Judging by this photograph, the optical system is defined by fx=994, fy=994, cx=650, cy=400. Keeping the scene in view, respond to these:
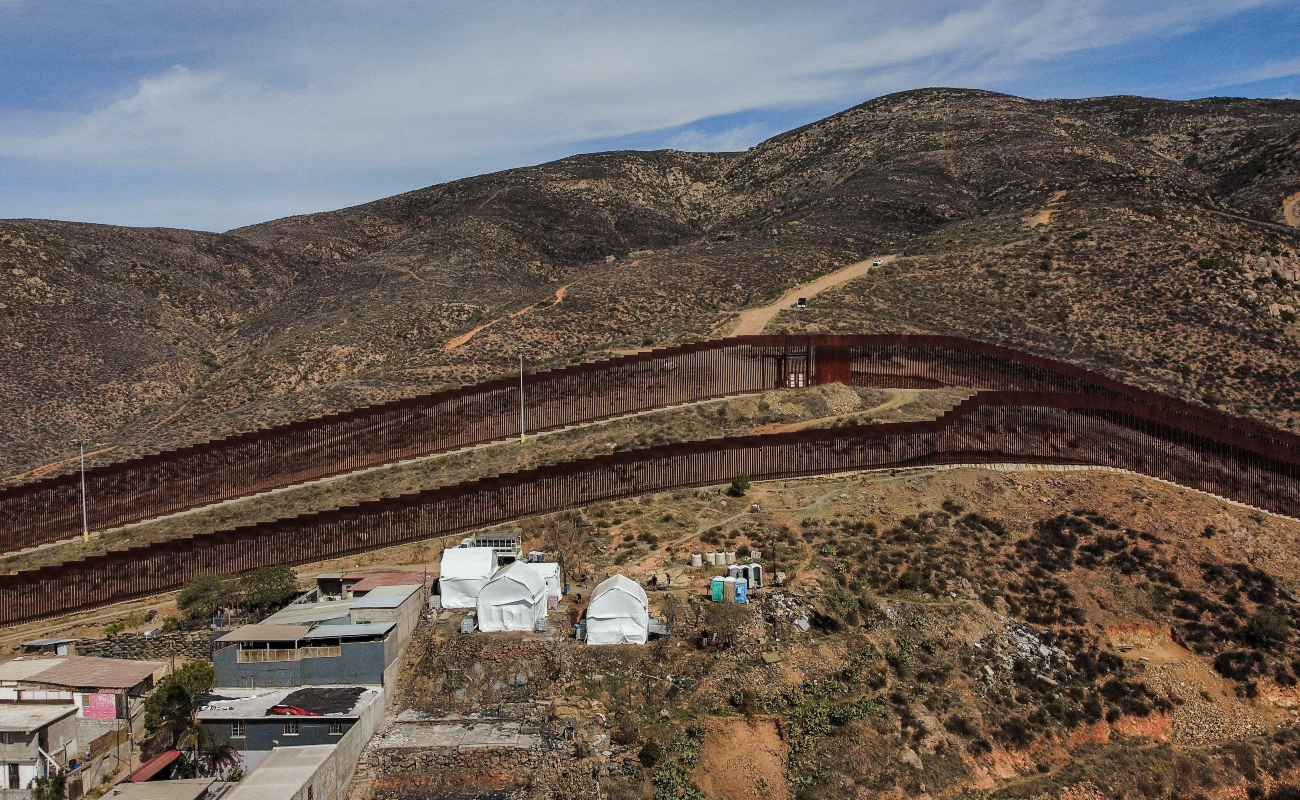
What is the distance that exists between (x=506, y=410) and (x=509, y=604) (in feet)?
52.2

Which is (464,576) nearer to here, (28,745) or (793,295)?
(28,745)

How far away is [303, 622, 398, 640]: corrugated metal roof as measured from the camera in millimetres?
22016

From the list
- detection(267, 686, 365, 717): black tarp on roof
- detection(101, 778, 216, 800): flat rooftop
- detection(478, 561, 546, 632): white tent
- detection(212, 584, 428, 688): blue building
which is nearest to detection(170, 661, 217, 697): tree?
detection(212, 584, 428, 688): blue building

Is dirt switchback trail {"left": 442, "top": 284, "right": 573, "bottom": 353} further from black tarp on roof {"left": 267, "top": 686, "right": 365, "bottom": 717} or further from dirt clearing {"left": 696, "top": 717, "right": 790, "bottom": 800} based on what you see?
dirt clearing {"left": 696, "top": 717, "right": 790, "bottom": 800}

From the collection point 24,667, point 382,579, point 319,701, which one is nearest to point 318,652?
point 319,701

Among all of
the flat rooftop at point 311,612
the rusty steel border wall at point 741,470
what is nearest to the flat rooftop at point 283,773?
the flat rooftop at point 311,612

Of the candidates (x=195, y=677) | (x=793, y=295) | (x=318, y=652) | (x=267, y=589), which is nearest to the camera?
(x=195, y=677)

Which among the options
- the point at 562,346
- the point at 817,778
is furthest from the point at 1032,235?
the point at 817,778

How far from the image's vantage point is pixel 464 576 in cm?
2514

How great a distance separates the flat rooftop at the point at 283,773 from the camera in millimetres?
17625

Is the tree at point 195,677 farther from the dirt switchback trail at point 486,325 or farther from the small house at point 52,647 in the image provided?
the dirt switchback trail at point 486,325

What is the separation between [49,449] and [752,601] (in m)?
41.3

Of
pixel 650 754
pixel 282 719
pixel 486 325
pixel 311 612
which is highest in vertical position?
pixel 486 325

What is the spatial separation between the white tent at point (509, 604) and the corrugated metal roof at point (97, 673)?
7.59 meters
